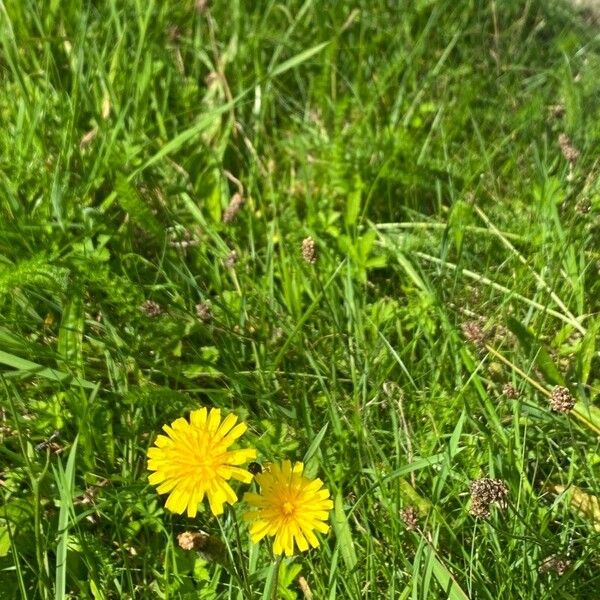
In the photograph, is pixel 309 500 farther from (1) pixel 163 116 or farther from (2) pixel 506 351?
(1) pixel 163 116

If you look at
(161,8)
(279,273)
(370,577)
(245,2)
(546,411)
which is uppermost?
(245,2)

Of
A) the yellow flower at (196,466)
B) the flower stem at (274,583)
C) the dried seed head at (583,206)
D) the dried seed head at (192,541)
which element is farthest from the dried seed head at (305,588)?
the dried seed head at (583,206)

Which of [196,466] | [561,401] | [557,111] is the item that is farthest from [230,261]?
[557,111]

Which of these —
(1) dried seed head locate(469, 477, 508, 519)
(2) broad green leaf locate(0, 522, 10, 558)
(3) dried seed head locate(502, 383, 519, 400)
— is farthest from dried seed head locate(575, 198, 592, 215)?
(2) broad green leaf locate(0, 522, 10, 558)

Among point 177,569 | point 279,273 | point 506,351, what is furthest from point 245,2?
point 177,569

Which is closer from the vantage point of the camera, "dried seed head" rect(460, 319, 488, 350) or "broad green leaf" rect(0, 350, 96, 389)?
"broad green leaf" rect(0, 350, 96, 389)

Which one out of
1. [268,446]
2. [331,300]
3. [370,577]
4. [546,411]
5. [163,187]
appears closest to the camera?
[370,577]

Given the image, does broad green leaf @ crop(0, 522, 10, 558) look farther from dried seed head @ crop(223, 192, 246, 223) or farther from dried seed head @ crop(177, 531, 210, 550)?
dried seed head @ crop(223, 192, 246, 223)
